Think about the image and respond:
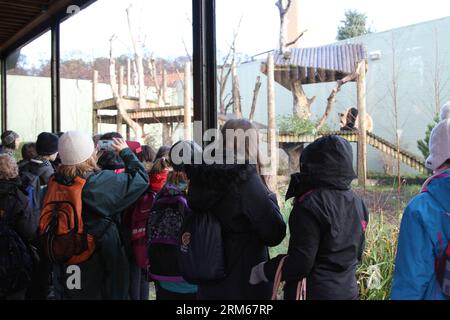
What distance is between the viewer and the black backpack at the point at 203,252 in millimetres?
1977

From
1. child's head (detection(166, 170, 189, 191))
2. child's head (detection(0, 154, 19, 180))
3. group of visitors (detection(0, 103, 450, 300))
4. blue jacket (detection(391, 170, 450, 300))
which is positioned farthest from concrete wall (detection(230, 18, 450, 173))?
child's head (detection(0, 154, 19, 180))

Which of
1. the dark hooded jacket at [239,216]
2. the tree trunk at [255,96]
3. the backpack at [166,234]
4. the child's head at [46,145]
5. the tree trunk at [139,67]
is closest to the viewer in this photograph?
the dark hooded jacket at [239,216]

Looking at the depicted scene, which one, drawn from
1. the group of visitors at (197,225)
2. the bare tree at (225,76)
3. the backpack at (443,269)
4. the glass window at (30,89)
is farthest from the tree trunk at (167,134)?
the glass window at (30,89)

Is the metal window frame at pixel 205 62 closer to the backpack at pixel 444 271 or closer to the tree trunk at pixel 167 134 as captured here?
the tree trunk at pixel 167 134

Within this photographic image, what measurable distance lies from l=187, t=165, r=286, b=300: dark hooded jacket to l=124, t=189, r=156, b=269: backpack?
0.57 metres

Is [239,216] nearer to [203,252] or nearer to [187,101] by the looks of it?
[203,252]

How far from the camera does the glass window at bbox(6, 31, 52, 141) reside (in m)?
7.03

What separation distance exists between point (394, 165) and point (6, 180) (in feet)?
8.02

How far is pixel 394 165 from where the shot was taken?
2.80 m

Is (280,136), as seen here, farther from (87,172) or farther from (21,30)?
(21,30)

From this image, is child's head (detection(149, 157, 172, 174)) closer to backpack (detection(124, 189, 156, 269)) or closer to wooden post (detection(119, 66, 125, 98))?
backpack (detection(124, 189, 156, 269))

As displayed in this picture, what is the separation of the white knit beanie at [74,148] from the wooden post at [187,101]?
4.44 feet

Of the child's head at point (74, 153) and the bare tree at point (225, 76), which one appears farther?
the bare tree at point (225, 76)

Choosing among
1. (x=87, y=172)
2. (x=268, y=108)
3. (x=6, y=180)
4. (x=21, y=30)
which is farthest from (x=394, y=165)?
(x=21, y=30)
